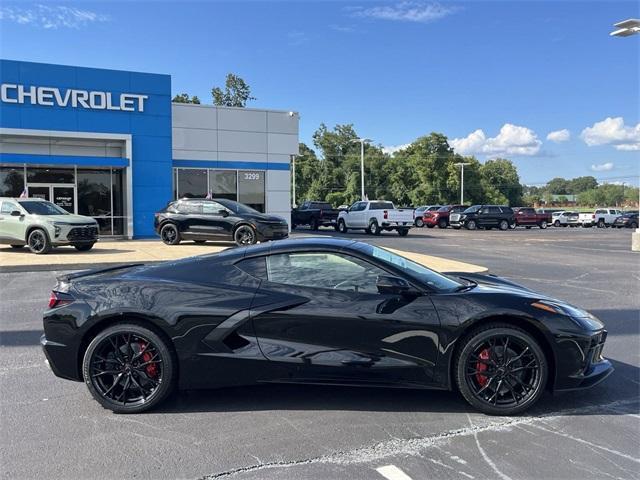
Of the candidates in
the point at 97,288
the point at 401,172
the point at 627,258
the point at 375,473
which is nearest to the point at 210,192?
the point at 627,258

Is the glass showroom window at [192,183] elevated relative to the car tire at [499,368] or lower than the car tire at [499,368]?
elevated

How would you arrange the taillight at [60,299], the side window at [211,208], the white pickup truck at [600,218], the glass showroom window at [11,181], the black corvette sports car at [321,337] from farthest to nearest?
1. the white pickup truck at [600,218]
2. the glass showroom window at [11,181]
3. the side window at [211,208]
4. the taillight at [60,299]
5. the black corvette sports car at [321,337]

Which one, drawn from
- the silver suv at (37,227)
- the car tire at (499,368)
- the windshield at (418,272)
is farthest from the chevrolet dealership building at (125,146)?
the car tire at (499,368)

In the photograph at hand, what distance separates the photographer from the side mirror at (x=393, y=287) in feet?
13.7

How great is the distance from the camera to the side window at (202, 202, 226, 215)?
17734mm

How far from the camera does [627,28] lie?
1662 centimetres

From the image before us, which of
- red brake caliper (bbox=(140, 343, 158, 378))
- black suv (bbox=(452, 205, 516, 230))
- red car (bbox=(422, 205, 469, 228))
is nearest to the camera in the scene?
red brake caliper (bbox=(140, 343, 158, 378))

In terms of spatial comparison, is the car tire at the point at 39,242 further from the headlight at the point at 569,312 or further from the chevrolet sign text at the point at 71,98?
the headlight at the point at 569,312

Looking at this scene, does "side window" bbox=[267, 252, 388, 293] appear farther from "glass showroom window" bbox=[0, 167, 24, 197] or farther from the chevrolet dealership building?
"glass showroom window" bbox=[0, 167, 24, 197]

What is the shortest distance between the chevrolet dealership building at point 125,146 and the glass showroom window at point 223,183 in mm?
46

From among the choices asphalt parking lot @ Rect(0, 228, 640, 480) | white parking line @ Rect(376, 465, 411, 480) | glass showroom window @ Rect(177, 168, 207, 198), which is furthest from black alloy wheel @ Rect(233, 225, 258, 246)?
white parking line @ Rect(376, 465, 411, 480)

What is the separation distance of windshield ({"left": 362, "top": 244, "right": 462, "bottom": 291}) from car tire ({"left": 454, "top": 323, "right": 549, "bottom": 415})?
479 mm

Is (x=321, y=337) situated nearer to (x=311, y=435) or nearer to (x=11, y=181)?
(x=311, y=435)

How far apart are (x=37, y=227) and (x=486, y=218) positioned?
32052 millimetres
